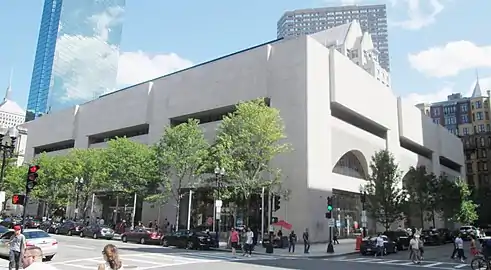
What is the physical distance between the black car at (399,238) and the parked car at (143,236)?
733 inches

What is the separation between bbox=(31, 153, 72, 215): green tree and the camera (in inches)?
2165

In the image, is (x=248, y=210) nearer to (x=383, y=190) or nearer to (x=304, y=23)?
(x=383, y=190)

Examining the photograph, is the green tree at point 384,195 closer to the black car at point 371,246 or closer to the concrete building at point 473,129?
the black car at point 371,246

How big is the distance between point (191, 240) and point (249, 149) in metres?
10.1

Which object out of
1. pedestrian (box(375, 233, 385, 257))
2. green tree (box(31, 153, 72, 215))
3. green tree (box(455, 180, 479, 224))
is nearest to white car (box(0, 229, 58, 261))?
pedestrian (box(375, 233, 385, 257))

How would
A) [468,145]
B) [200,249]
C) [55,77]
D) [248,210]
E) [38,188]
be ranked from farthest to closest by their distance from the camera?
Answer: 1. [55,77]
2. [468,145]
3. [38,188]
4. [248,210]
5. [200,249]

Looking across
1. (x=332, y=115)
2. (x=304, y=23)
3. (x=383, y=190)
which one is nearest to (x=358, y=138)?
(x=332, y=115)

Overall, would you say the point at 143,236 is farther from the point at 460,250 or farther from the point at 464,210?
the point at 464,210

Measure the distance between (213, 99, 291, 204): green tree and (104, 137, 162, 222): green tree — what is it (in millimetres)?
10943

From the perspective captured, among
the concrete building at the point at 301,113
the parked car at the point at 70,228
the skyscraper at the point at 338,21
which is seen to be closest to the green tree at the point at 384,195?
the concrete building at the point at 301,113

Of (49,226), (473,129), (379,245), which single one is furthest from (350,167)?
(473,129)

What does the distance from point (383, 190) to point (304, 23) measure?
503 ft

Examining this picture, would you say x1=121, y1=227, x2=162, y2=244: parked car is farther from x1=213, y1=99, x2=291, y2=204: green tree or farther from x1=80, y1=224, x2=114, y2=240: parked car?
x1=213, y1=99, x2=291, y2=204: green tree

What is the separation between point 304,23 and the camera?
186 meters
